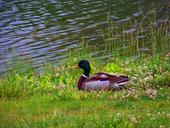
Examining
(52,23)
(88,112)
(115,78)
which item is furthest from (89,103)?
(52,23)

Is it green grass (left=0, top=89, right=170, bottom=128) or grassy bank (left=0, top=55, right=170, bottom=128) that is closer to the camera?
green grass (left=0, top=89, right=170, bottom=128)

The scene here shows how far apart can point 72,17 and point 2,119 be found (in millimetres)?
25548

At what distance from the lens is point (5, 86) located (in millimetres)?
13266

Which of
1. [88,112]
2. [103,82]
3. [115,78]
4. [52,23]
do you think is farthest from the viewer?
[52,23]

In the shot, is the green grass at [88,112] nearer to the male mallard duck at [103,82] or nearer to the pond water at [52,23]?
the male mallard duck at [103,82]

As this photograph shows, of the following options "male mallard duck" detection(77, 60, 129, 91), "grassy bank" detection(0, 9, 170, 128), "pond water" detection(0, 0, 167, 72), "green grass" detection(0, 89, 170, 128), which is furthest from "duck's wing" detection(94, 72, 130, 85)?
"pond water" detection(0, 0, 167, 72)

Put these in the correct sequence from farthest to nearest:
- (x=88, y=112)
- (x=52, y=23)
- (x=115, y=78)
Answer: (x=52, y=23), (x=115, y=78), (x=88, y=112)

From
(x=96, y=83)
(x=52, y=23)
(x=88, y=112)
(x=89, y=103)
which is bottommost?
(x=52, y=23)

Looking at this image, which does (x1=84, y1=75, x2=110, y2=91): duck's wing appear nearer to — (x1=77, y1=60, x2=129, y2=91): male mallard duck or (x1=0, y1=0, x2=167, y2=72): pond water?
(x1=77, y1=60, x2=129, y2=91): male mallard duck

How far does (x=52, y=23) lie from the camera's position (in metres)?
33.6

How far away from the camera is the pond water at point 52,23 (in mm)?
26516

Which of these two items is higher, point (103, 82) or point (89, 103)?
point (89, 103)

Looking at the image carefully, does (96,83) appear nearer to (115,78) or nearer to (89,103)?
(115,78)

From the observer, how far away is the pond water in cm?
2652
